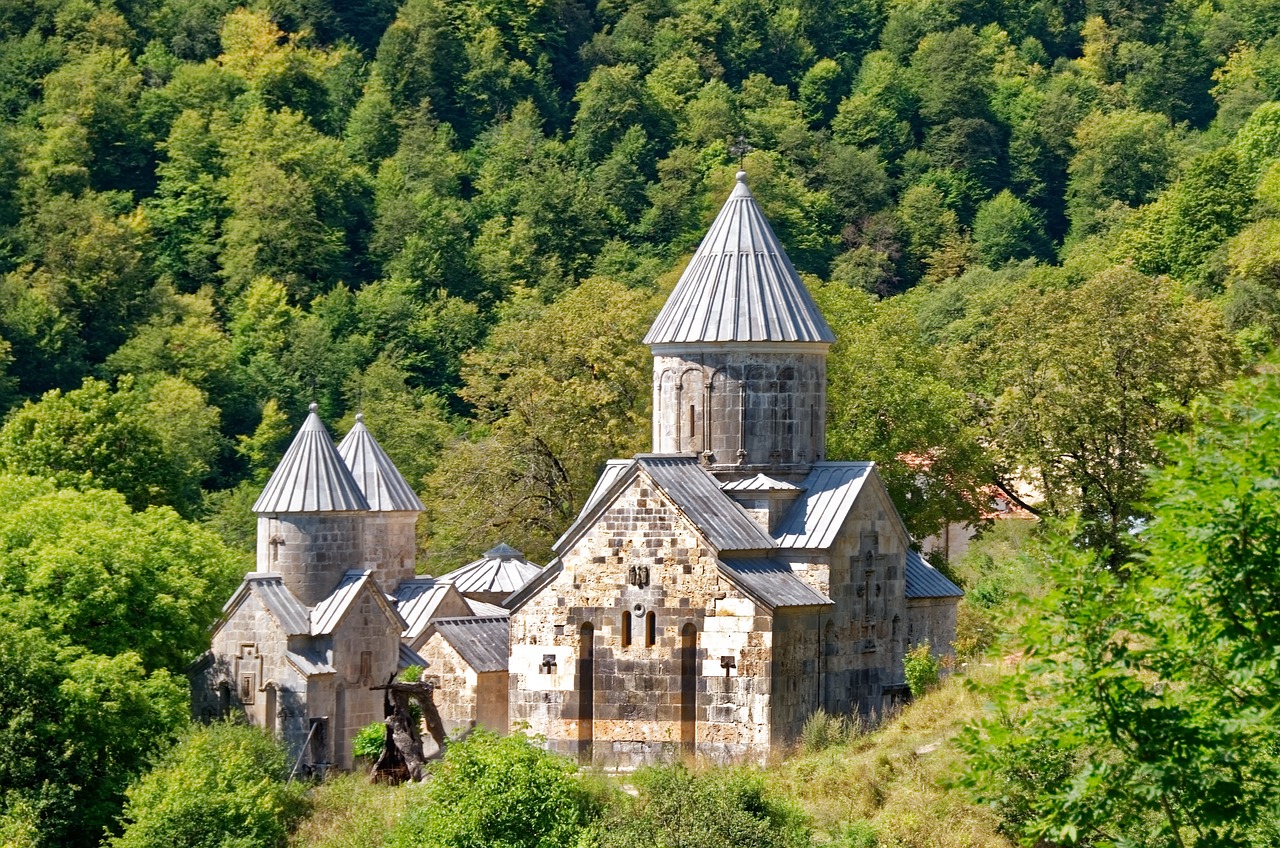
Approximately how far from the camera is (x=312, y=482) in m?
36.9

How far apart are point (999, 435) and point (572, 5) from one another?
6539cm

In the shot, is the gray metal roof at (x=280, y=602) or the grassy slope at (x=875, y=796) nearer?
the grassy slope at (x=875, y=796)

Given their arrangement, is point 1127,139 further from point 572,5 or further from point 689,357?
point 689,357

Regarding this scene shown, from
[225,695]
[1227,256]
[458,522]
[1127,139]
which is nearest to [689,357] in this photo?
[225,695]

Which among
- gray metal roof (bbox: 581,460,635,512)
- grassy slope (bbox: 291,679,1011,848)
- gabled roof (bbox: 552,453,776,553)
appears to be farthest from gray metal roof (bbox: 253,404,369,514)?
gabled roof (bbox: 552,453,776,553)

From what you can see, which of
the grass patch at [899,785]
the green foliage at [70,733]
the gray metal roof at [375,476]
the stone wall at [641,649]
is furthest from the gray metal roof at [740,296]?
the green foliage at [70,733]

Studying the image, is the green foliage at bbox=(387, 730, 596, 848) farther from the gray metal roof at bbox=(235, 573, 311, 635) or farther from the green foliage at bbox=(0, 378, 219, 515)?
the green foliage at bbox=(0, 378, 219, 515)

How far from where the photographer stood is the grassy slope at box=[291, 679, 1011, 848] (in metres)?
26.7

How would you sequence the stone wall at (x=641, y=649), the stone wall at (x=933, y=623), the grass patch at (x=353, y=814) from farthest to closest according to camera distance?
1. the stone wall at (x=933, y=623)
2. the stone wall at (x=641, y=649)
3. the grass patch at (x=353, y=814)

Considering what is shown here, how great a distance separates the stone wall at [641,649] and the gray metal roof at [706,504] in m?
0.19

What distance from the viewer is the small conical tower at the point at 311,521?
3647cm

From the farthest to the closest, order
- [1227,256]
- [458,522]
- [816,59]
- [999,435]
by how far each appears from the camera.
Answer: [816,59] → [1227,256] → [458,522] → [999,435]

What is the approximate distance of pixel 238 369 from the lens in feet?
236

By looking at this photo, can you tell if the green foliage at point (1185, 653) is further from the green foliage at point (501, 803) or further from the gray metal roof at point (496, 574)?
the gray metal roof at point (496, 574)
